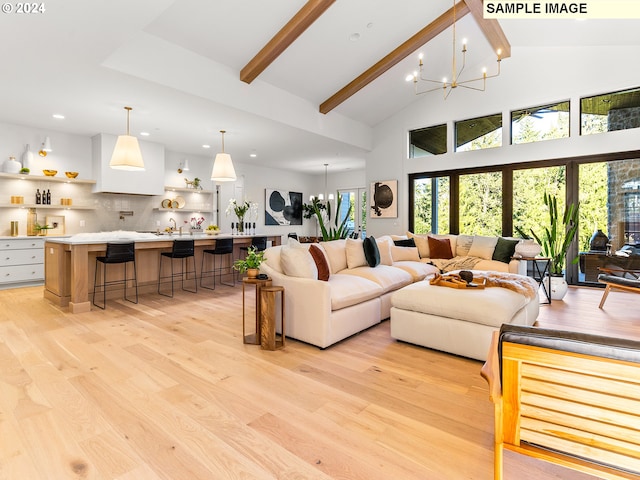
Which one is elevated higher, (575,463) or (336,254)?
(336,254)

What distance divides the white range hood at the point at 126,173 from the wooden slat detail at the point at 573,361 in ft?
23.1

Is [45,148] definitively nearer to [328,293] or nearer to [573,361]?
[328,293]

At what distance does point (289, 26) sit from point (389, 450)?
4508 millimetres

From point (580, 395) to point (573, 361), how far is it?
0.41 feet

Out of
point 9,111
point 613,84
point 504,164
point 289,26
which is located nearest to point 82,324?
point 9,111

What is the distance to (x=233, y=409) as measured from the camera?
1979mm

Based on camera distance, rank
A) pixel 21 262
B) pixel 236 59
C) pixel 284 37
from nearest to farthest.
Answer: pixel 284 37
pixel 236 59
pixel 21 262

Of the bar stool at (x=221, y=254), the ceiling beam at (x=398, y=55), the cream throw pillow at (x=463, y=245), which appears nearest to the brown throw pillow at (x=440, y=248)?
the cream throw pillow at (x=463, y=245)

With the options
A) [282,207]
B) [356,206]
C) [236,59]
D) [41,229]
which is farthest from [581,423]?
[356,206]

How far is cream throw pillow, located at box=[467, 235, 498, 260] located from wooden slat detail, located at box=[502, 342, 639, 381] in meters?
4.78

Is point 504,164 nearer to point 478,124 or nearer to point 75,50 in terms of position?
point 478,124

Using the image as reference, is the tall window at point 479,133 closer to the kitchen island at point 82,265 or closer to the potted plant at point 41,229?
the kitchen island at point 82,265

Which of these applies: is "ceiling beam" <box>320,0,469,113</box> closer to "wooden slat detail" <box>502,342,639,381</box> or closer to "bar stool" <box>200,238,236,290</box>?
"bar stool" <box>200,238,236,290</box>

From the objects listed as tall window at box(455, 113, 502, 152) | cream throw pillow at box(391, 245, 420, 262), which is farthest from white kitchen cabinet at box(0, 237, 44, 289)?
tall window at box(455, 113, 502, 152)
